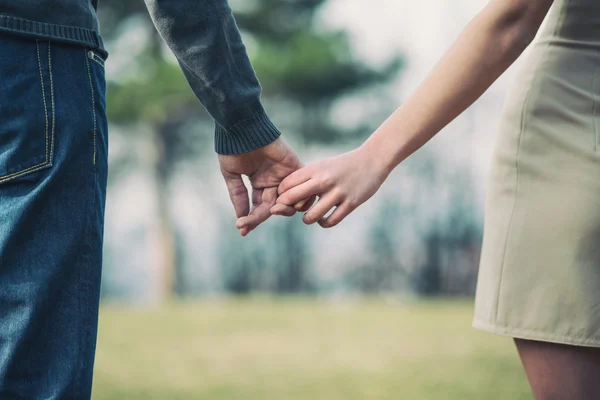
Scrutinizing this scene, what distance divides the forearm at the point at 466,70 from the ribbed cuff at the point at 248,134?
12.7 inches

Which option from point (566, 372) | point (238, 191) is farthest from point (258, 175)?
point (566, 372)

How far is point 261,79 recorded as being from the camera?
11070mm

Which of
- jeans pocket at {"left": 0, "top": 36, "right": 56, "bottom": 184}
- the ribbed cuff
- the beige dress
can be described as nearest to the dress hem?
the beige dress

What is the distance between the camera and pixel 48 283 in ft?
4.20

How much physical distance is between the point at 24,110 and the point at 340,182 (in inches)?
25.9

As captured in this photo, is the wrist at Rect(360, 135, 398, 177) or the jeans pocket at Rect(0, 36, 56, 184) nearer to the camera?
the jeans pocket at Rect(0, 36, 56, 184)

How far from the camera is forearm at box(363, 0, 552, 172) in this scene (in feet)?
4.32

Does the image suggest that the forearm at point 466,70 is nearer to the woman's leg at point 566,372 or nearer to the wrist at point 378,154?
the wrist at point 378,154

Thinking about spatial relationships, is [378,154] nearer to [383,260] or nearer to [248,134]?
[248,134]

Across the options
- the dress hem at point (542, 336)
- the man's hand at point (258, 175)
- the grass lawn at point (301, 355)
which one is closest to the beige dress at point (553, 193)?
the dress hem at point (542, 336)

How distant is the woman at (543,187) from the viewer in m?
1.27

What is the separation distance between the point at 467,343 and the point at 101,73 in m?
4.36

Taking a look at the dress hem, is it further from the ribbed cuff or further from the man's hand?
the ribbed cuff

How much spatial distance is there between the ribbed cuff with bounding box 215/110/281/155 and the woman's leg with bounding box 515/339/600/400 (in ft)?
2.57
